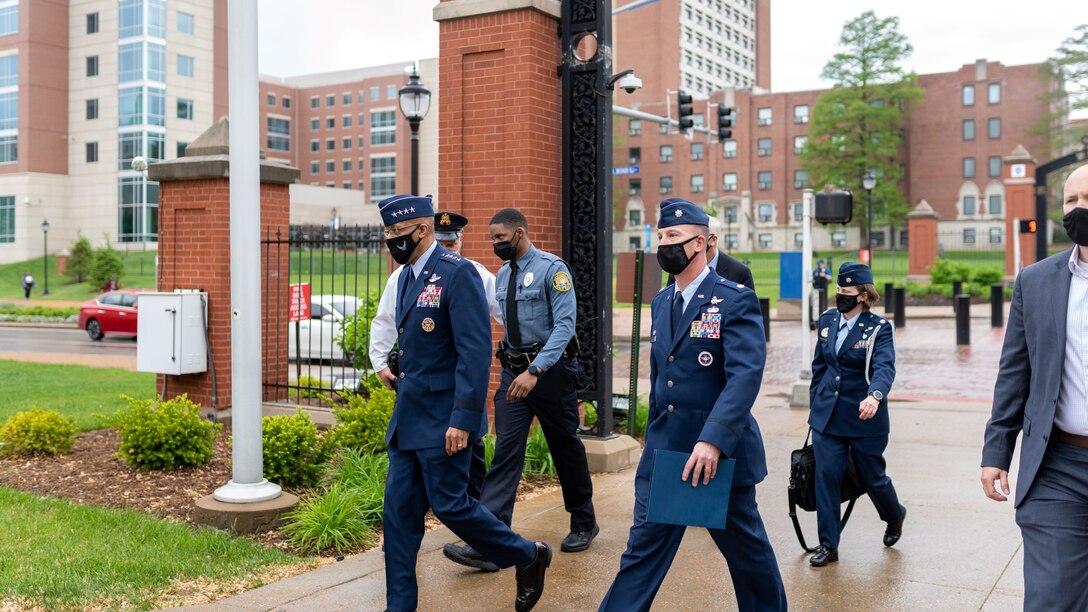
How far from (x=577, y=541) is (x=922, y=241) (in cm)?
4380

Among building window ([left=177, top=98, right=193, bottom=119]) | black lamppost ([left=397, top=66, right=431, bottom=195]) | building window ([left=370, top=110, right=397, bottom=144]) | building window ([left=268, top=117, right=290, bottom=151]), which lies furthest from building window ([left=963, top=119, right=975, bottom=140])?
black lamppost ([left=397, top=66, right=431, bottom=195])

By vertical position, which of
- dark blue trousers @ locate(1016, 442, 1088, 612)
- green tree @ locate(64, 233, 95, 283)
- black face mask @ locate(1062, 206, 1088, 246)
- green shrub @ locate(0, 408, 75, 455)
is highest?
green tree @ locate(64, 233, 95, 283)

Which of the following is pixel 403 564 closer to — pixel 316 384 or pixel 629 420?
pixel 629 420

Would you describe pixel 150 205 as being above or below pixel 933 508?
above

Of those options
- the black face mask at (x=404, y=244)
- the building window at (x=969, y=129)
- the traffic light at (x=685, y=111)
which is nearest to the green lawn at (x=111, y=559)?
the black face mask at (x=404, y=244)

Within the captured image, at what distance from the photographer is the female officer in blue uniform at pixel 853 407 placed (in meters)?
5.81

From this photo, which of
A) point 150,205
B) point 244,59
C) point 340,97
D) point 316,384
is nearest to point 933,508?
point 244,59

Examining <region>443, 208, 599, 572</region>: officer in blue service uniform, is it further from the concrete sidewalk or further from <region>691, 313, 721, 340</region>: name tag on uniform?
<region>691, 313, 721, 340</region>: name tag on uniform

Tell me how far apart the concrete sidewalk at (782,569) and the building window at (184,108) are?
220ft

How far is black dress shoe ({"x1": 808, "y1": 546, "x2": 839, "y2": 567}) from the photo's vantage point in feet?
18.7

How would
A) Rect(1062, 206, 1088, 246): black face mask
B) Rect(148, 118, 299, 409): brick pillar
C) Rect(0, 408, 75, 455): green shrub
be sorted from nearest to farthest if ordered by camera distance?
Rect(1062, 206, 1088, 246): black face mask
Rect(0, 408, 75, 455): green shrub
Rect(148, 118, 299, 409): brick pillar

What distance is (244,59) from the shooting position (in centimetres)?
632

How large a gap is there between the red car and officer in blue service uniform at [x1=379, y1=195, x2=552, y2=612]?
1011 inches

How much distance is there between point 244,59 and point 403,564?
139 inches
